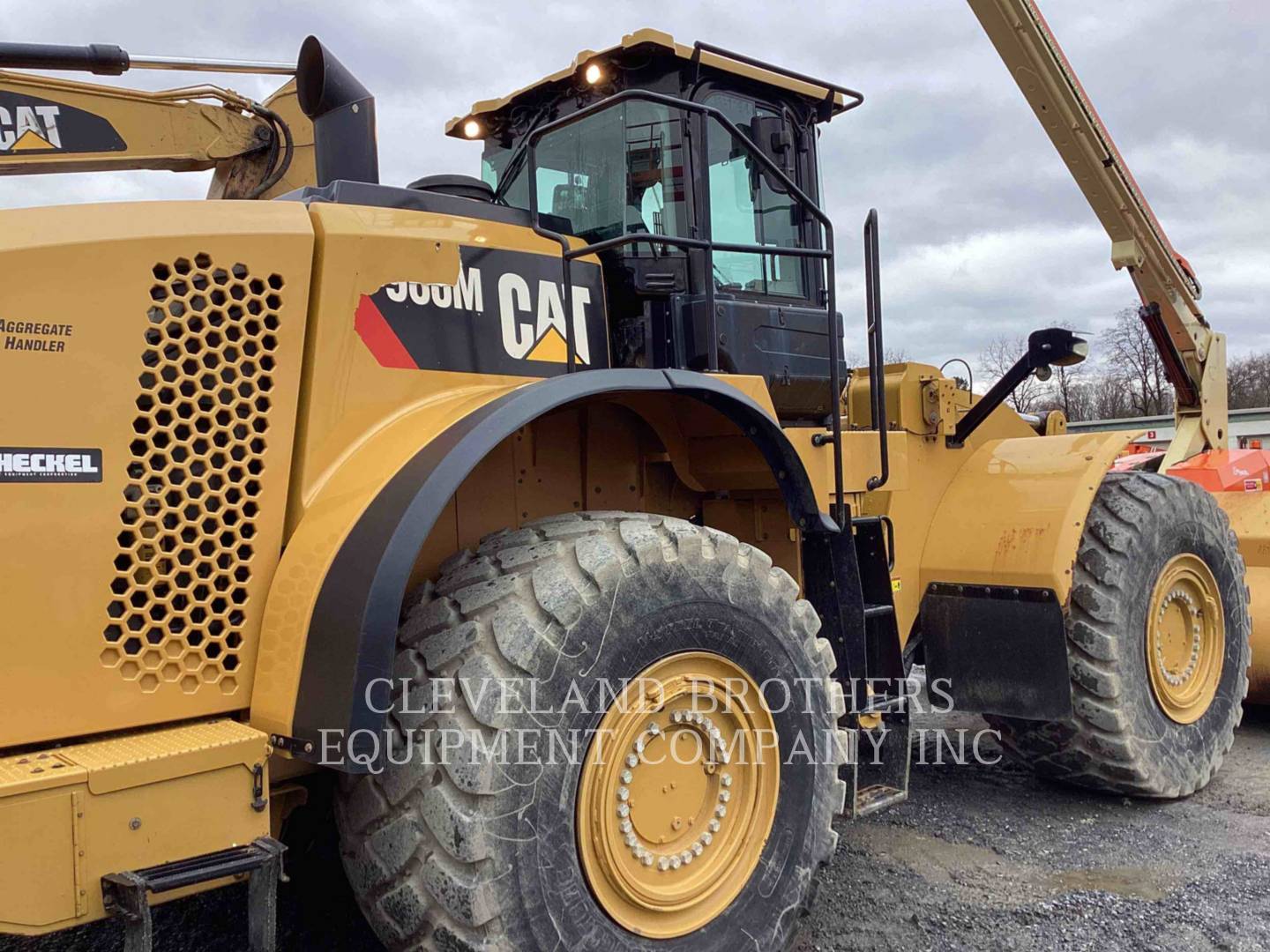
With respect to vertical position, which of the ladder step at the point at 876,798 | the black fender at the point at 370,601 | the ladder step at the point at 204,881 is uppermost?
the black fender at the point at 370,601

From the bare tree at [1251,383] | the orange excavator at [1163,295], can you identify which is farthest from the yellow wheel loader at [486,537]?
the bare tree at [1251,383]

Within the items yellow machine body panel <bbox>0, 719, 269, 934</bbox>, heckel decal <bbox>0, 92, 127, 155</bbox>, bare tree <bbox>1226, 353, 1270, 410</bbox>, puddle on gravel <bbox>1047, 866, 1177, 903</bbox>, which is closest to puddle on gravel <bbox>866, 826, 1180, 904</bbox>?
puddle on gravel <bbox>1047, 866, 1177, 903</bbox>

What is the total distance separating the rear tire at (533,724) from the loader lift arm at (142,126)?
8.42 feet

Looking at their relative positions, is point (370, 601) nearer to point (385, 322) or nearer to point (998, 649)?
point (385, 322)

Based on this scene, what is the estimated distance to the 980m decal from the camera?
282cm

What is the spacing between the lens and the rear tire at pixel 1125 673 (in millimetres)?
4555

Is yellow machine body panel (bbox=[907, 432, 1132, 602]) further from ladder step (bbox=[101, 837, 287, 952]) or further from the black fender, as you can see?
ladder step (bbox=[101, 837, 287, 952])

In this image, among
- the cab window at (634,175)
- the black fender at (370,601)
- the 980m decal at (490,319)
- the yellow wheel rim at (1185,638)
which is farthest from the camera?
the yellow wheel rim at (1185,638)

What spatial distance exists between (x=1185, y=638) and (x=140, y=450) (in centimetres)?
484

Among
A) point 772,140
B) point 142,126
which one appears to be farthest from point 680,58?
point 142,126

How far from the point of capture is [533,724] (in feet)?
8.28

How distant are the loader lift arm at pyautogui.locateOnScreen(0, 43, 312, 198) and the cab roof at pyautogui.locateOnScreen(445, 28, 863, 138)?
77 centimetres

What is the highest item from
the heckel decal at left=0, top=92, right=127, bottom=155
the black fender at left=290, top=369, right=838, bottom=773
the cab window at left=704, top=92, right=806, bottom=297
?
the heckel decal at left=0, top=92, right=127, bottom=155

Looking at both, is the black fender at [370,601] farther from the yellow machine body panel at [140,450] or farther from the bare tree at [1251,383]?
the bare tree at [1251,383]
